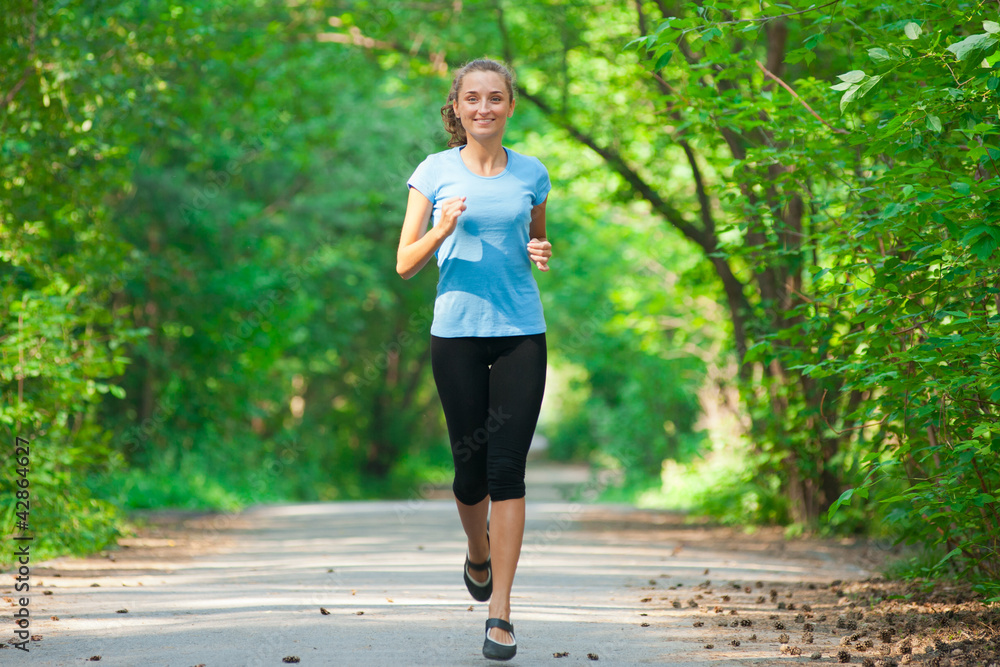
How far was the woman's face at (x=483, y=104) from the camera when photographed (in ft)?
13.0

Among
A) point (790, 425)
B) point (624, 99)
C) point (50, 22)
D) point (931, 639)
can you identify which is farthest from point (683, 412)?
point (931, 639)

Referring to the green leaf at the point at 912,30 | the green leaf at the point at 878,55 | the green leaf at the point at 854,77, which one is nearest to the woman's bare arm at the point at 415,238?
the green leaf at the point at 854,77

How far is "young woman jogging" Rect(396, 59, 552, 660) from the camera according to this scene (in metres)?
3.92

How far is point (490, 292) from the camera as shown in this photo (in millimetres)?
3939

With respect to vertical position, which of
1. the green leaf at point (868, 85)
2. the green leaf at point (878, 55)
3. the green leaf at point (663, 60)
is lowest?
the green leaf at point (868, 85)

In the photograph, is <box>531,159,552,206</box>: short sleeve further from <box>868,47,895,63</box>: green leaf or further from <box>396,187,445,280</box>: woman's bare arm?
<box>868,47,895,63</box>: green leaf

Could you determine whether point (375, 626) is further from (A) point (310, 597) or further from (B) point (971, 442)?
(B) point (971, 442)

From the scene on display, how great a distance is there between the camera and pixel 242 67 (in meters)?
13.6

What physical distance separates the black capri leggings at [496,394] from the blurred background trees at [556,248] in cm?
123

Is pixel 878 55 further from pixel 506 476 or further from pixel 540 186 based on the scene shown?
pixel 506 476

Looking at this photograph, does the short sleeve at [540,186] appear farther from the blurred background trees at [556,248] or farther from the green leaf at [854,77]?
the green leaf at [854,77]

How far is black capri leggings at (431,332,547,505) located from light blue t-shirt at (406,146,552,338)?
8cm

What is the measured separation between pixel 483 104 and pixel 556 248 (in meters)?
18.9

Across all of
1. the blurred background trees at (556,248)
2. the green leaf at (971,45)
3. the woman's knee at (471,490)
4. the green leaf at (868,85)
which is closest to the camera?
the green leaf at (971,45)
